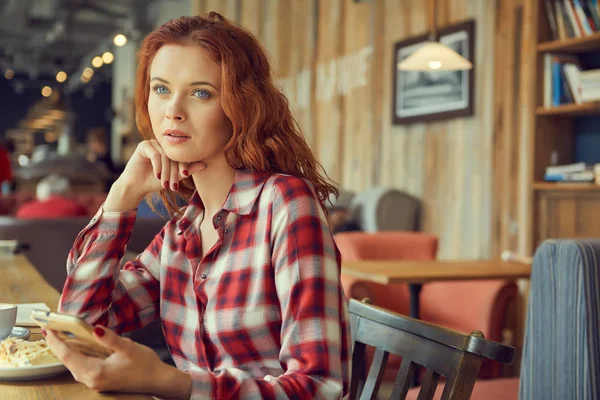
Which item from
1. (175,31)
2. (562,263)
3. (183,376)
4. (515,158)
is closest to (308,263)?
(183,376)

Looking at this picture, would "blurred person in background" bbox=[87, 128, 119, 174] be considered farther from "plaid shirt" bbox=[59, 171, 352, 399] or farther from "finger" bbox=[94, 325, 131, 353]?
"finger" bbox=[94, 325, 131, 353]

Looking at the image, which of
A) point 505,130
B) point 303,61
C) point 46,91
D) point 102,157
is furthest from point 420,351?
point 46,91

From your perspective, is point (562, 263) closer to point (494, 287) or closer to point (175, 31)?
point (175, 31)

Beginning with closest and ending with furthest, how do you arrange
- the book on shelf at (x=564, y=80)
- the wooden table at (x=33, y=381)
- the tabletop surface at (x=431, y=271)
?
the wooden table at (x=33, y=381), the tabletop surface at (x=431, y=271), the book on shelf at (x=564, y=80)

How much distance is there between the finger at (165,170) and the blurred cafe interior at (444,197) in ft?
0.81

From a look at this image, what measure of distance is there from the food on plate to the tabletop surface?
2.07m

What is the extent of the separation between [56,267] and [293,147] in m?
2.67

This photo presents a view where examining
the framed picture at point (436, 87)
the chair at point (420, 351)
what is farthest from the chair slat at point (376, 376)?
the framed picture at point (436, 87)

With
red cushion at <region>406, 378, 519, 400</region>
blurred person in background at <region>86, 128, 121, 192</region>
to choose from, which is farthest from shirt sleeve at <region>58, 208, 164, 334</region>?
blurred person in background at <region>86, 128, 121, 192</region>

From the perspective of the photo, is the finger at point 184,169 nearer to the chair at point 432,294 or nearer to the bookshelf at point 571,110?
the chair at point 432,294

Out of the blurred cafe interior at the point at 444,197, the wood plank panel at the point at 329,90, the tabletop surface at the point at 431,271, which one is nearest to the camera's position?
the blurred cafe interior at the point at 444,197

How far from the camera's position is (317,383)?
1017 mm

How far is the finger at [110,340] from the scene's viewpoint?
82cm

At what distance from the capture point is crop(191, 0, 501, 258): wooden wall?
493 cm
